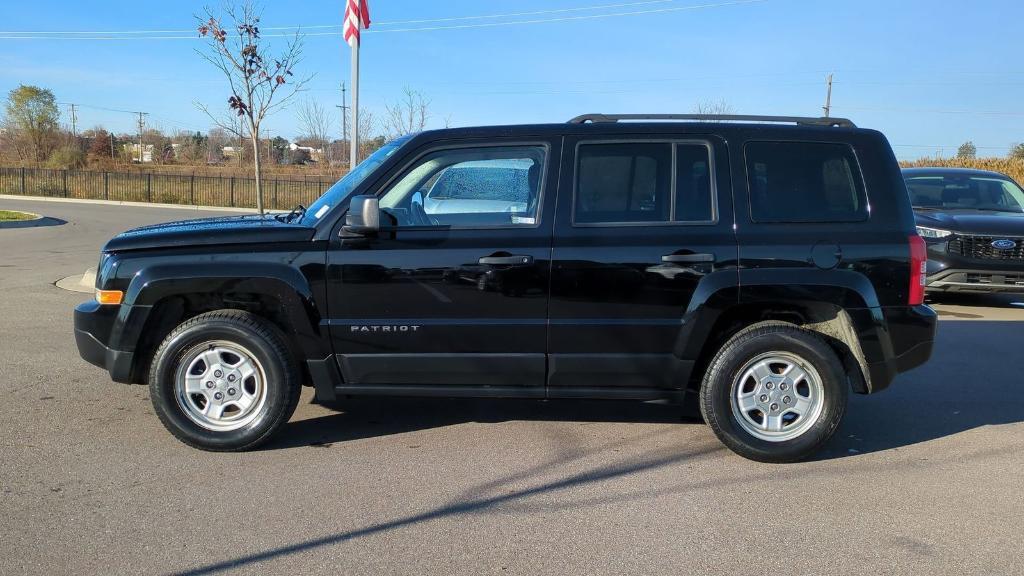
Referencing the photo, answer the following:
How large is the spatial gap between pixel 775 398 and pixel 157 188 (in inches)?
1372

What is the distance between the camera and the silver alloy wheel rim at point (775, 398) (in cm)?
470

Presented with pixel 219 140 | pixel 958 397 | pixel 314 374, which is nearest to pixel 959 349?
pixel 958 397

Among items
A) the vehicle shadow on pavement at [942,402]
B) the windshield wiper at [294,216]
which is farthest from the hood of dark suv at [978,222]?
the windshield wiper at [294,216]

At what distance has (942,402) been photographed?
6.07 meters

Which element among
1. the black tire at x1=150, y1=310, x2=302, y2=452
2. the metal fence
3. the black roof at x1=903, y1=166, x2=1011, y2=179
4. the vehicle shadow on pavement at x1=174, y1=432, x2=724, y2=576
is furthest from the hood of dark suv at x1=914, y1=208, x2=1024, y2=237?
the metal fence

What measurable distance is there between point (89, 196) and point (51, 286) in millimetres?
28309

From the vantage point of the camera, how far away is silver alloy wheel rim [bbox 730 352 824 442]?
15.4 feet

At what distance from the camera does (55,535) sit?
3.58m

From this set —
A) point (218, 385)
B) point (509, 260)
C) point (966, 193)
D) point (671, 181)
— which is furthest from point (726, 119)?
point (966, 193)

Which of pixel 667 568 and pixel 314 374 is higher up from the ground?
pixel 314 374

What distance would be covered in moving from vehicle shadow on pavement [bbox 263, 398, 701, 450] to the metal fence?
1070 inches

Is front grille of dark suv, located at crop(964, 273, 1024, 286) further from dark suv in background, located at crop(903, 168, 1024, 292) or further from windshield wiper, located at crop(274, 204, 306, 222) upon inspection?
windshield wiper, located at crop(274, 204, 306, 222)

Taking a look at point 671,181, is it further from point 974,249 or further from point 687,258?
point 974,249

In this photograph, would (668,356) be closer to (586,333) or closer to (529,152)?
(586,333)
